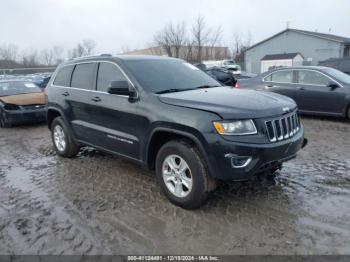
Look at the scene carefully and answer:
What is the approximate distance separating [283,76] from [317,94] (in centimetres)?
122

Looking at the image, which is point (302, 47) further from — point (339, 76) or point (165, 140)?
point (165, 140)

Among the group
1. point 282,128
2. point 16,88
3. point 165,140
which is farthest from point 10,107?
point 282,128

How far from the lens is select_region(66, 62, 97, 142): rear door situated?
4992 millimetres

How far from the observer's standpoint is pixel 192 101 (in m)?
3.61

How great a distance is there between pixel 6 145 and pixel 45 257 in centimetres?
527

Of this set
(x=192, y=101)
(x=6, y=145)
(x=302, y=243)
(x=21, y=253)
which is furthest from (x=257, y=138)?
(x=6, y=145)

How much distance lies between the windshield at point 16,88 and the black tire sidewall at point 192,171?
7988mm

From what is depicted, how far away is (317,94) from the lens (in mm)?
8445

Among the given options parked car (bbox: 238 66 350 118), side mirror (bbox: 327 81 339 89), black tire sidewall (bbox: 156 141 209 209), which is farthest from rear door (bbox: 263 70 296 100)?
black tire sidewall (bbox: 156 141 209 209)

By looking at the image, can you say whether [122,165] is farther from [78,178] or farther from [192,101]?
[192,101]

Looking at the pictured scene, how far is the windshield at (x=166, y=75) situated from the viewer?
423cm

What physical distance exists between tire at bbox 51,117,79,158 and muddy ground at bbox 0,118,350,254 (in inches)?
14.8

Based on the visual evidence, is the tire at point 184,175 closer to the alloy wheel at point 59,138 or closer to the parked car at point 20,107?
the alloy wheel at point 59,138

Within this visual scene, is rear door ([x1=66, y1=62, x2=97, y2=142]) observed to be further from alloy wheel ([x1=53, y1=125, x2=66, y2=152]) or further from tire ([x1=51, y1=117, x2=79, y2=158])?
alloy wheel ([x1=53, y1=125, x2=66, y2=152])
